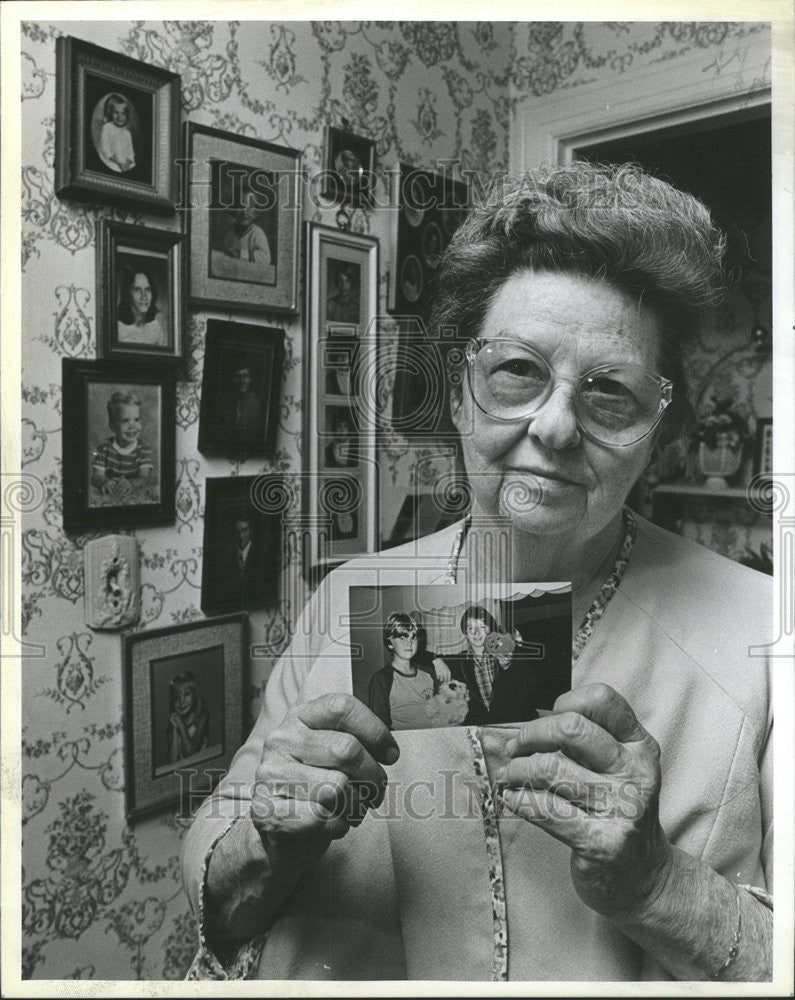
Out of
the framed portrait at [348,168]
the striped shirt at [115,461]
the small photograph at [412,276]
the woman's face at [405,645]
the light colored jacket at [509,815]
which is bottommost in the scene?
the light colored jacket at [509,815]

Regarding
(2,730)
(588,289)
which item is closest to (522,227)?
(588,289)

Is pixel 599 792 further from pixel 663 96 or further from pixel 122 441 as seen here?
pixel 663 96

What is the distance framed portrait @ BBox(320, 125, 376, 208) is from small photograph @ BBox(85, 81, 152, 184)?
176 millimetres

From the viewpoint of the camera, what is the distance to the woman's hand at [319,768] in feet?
2.40

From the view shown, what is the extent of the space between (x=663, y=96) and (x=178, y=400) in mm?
595

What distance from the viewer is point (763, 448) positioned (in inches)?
32.7

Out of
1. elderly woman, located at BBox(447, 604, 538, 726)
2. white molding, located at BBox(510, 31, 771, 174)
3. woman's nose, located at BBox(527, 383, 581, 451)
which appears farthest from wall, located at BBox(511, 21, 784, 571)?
elderly woman, located at BBox(447, 604, 538, 726)

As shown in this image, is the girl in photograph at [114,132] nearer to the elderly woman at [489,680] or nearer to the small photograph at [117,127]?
the small photograph at [117,127]

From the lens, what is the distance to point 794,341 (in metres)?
0.84

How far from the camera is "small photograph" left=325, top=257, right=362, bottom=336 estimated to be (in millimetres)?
807

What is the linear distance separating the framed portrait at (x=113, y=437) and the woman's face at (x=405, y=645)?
0.89 feet

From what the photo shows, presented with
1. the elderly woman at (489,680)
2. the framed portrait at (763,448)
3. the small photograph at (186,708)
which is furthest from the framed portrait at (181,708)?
the framed portrait at (763,448)

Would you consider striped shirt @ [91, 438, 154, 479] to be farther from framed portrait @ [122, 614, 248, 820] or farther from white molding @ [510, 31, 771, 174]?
white molding @ [510, 31, 771, 174]

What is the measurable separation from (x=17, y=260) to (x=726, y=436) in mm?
733
